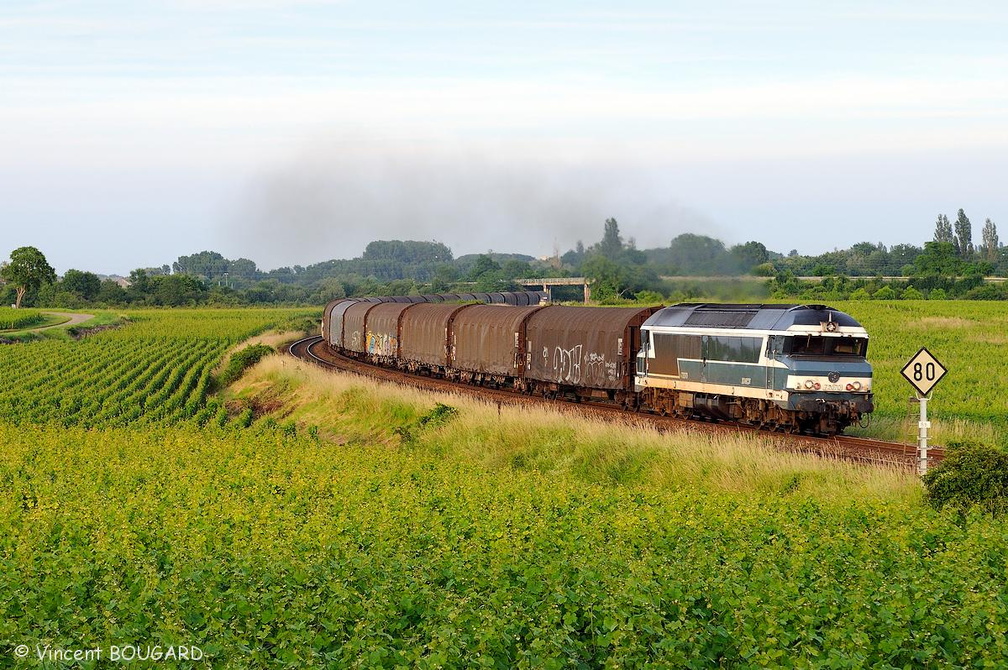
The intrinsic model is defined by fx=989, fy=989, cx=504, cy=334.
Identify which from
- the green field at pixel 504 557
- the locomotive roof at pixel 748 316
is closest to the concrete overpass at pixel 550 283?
the locomotive roof at pixel 748 316

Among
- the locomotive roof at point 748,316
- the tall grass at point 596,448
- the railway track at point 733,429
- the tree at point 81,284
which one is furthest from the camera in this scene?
the tree at point 81,284

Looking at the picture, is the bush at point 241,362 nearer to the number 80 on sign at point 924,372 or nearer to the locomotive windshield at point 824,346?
the locomotive windshield at point 824,346

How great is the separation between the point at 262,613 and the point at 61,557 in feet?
12.6

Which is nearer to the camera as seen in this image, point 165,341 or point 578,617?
point 578,617

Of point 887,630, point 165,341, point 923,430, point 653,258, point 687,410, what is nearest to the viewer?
point 887,630

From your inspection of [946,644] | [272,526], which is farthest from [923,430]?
[272,526]

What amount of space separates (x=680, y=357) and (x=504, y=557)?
16972mm

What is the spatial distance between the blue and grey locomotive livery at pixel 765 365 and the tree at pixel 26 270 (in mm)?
134384

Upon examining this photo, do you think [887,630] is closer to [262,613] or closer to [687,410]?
[262,613]

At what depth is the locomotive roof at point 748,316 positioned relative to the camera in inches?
989

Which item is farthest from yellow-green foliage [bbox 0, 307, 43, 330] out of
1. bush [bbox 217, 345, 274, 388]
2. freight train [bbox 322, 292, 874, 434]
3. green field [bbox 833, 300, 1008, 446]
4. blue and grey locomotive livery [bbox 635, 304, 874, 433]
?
blue and grey locomotive livery [bbox 635, 304, 874, 433]

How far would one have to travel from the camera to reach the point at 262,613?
10.6m

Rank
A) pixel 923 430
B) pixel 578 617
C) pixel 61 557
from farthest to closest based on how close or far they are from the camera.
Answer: pixel 923 430, pixel 61 557, pixel 578 617

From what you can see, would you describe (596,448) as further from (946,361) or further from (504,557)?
(946,361)
